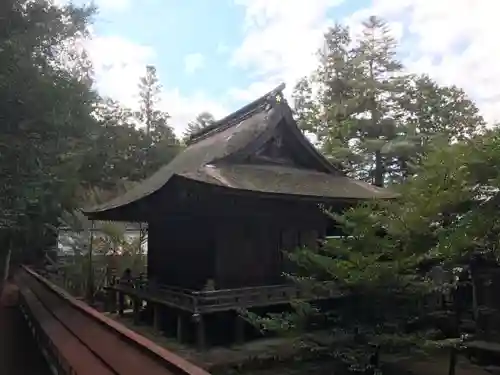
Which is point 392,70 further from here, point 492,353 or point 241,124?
point 492,353

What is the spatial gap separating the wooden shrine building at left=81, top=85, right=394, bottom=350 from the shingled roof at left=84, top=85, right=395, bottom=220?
0.03 meters

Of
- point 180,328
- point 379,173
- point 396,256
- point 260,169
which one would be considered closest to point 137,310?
point 180,328

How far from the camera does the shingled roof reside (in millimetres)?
9680

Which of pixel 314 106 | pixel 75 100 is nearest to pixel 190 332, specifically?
pixel 75 100

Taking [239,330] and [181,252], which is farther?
[181,252]

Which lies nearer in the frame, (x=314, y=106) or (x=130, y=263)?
(x=130, y=263)

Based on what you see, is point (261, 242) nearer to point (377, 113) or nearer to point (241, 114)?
point (241, 114)

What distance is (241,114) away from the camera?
13.8 meters

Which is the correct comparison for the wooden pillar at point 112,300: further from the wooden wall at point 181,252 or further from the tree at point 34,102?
the tree at point 34,102

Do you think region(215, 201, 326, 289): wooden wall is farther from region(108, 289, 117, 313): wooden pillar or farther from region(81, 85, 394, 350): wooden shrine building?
region(108, 289, 117, 313): wooden pillar

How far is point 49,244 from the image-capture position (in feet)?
74.4

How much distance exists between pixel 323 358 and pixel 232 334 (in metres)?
2.24

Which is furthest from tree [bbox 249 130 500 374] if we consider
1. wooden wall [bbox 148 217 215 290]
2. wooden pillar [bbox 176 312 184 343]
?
wooden wall [bbox 148 217 215 290]

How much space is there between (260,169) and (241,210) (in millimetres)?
1493
